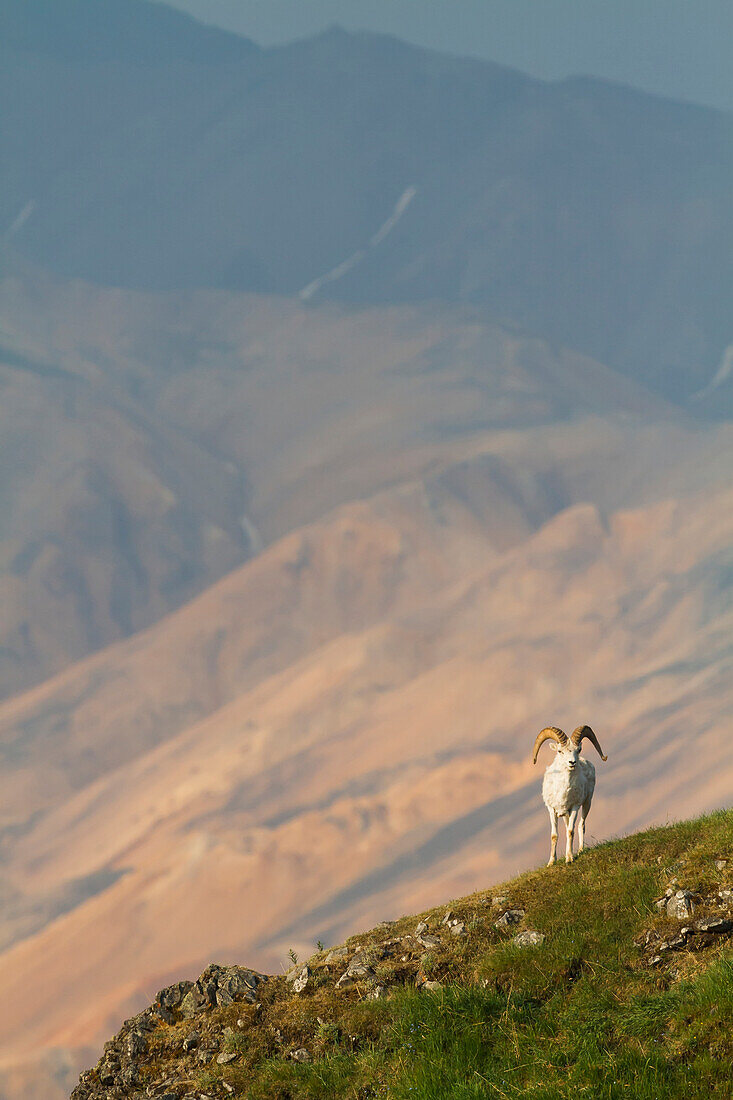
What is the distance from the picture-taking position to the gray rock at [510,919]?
1955 cm

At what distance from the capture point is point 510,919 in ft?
64.6

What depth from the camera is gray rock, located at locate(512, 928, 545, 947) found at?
60.4 feet

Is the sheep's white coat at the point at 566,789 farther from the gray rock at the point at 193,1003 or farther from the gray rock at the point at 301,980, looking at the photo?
the gray rock at the point at 193,1003

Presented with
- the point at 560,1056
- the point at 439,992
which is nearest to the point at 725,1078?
the point at 560,1056

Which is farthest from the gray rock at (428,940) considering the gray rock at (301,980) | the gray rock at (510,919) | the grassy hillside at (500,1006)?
the gray rock at (301,980)

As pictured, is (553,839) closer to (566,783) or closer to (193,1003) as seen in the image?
(566,783)

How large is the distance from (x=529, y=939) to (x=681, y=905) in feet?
9.07

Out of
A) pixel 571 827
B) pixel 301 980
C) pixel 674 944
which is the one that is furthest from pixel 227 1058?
pixel 571 827

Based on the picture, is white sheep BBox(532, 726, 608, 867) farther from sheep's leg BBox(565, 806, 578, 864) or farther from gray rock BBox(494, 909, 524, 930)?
gray rock BBox(494, 909, 524, 930)

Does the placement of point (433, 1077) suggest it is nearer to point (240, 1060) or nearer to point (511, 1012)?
point (511, 1012)

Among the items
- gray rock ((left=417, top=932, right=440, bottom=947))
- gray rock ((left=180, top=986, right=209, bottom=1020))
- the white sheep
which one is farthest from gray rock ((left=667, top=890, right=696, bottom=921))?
gray rock ((left=180, top=986, right=209, bottom=1020))

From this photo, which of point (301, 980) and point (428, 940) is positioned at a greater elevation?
point (301, 980)

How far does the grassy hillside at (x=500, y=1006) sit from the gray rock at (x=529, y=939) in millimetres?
38

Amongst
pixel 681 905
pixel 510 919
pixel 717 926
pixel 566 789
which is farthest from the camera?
pixel 566 789
